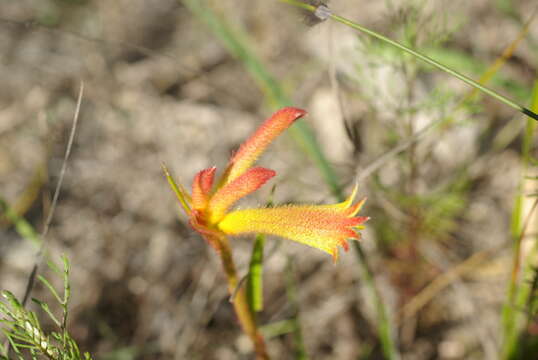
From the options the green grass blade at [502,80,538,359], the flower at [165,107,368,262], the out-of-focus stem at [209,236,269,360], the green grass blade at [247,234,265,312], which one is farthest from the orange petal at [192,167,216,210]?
the green grass blade at [502,80,538,359]

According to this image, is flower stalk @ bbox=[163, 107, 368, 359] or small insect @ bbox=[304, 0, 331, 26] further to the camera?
small insect @ bbox=[304, 0, 331, 26]

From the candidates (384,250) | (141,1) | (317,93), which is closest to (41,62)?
(141,1)

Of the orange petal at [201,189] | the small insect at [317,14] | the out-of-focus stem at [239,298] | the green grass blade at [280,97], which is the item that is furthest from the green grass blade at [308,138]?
the orange petal at [201,189]

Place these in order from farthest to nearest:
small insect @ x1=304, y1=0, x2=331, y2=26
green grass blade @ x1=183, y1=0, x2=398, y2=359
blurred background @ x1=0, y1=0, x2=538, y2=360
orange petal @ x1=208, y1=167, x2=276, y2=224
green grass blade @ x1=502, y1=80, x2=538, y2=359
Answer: blurred background @ x1=0, y1=0, x2=538, y2=360 < green grass blade @ x1=183, y1=0, x2=398, y2=359 < green grass blade @ x1=502, y1=80, x2=538, y2=359 < small insect @ x1=304, y1=0, x2=331, y2=26 < orange petal @ x1=208, y1=167, x2=276, y2=224

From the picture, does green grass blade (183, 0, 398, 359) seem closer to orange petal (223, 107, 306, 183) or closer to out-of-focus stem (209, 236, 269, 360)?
out-of-focus stem (209, 236, 269, 360)

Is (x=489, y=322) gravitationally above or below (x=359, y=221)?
below

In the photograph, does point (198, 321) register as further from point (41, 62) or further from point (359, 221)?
point (41, 62)
